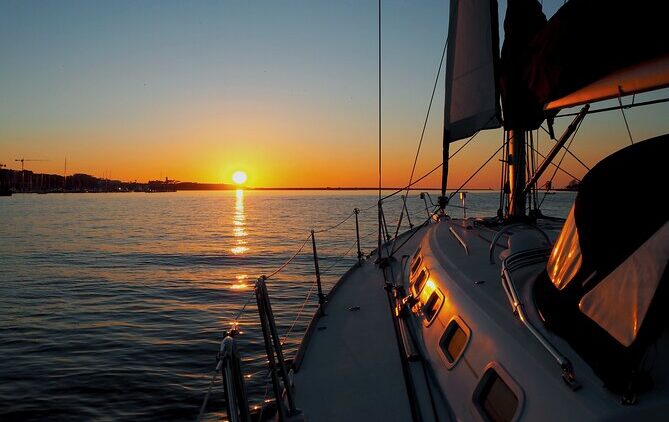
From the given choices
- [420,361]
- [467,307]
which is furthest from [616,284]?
[420,361]

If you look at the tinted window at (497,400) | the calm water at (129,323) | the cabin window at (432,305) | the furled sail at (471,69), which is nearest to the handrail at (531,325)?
the tinted window at (497,400)

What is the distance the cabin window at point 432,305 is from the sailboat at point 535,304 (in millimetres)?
21

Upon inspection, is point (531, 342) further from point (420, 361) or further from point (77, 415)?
point (77, 415)

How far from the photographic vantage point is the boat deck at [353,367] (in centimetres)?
436

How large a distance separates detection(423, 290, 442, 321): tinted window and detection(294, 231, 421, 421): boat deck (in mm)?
523

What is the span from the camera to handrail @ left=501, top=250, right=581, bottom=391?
2631 millimetres

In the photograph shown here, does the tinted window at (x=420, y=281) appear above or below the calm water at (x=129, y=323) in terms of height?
above

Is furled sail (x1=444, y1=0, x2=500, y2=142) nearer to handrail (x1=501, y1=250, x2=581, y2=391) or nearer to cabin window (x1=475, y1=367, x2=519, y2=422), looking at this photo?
handrail (x1=501, y1=250, x2=581, y2=391)

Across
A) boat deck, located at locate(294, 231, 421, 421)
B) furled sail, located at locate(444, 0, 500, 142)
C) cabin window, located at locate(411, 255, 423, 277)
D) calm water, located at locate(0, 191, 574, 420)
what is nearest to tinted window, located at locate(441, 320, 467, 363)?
boat deck, located at locate(294, 231, 421, 421)

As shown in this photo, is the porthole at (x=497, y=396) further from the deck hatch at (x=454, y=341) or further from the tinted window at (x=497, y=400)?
the deck hatch at (x=454, y=341)

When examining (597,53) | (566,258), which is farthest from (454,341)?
(597,53)

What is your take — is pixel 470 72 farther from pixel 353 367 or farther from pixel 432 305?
pixel 353 367

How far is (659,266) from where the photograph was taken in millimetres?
2393

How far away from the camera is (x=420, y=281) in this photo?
21.3 ft
